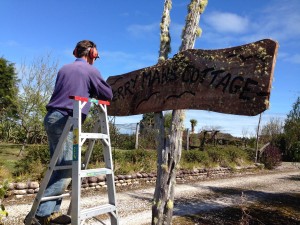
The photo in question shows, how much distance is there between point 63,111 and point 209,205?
5.82 meters

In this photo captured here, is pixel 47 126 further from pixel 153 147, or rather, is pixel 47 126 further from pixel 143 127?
pixel 143 127

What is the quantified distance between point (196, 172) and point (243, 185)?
1997 mm

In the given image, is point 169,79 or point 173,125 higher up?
point 169,79

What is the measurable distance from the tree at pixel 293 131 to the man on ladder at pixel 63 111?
30.2 feet

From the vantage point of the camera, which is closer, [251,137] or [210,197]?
[210,197]

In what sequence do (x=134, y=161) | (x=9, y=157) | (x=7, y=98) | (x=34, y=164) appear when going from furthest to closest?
(x=7, y=98), (x=9, y=157), (x=134, y=161), (x=34, y=164)

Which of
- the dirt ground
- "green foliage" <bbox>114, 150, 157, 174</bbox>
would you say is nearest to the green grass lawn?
the dirt ground

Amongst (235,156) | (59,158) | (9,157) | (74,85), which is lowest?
(9,157)

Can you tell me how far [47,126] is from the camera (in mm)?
3178

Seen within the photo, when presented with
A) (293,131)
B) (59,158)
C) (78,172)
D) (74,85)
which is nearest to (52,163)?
(59,158)

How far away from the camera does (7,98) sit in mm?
19891

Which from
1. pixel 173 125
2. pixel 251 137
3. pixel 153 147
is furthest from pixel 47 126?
pixel 251 137

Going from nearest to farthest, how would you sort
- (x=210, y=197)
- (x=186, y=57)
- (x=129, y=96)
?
(x=186, y=57)
(x=129, y=96)
(x=210, y=197)

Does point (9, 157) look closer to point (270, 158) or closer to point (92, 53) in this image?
point (92, 53)
